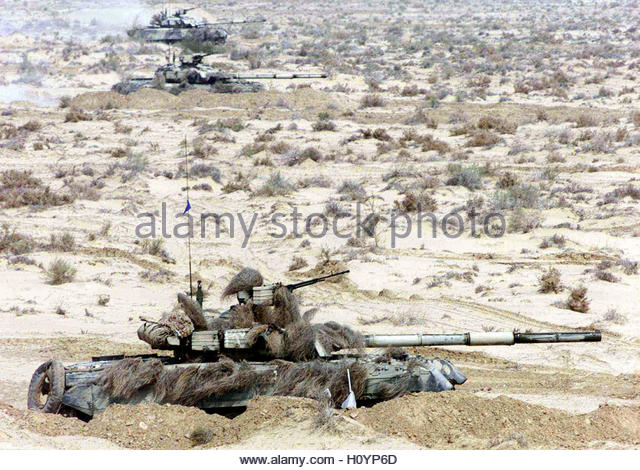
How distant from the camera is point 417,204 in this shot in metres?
20.3

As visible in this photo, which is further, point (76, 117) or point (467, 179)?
point (76, 117)

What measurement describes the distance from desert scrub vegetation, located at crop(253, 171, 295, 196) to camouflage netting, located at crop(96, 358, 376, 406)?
12590 mm

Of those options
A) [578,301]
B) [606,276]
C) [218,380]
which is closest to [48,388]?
[218,380]

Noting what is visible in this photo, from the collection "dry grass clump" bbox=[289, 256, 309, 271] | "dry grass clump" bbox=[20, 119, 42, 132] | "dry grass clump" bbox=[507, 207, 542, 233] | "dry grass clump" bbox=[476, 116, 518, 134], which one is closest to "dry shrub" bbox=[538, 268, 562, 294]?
"dry grass clump" bbox=[507, 207, 542, 233]

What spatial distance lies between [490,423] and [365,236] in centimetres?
986

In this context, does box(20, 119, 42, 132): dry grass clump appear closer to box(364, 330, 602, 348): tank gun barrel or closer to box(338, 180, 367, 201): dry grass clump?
box(338, 180, 367, 201): dry grass clump

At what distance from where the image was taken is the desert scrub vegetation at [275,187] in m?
22.4

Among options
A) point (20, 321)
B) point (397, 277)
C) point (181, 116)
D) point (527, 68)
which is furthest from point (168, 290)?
point (527, 68)

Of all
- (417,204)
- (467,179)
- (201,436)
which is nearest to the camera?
(201,436)

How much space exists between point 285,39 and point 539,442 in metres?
52.5

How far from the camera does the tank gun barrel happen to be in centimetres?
1042

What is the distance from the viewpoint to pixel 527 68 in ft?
141

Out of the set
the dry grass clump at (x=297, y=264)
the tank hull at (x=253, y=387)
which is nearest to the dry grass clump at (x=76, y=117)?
the dry grass clump at (x=297, y=264)

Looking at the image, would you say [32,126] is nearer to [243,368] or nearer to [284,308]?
[284,308]
